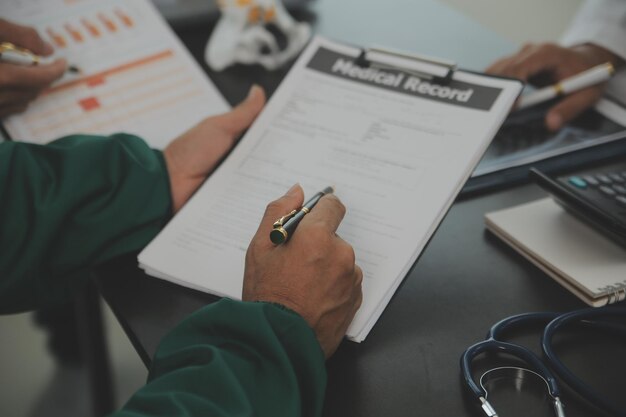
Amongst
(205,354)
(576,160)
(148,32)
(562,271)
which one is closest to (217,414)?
(205,354)

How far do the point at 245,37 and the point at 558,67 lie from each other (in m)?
0.50

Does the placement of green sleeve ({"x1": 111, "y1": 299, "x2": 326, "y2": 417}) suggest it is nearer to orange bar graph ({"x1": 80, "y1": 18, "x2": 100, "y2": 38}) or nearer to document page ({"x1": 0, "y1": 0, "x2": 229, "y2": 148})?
document page ({"x1": 0, "y1": 0, "x2": 229, "y2": 148})

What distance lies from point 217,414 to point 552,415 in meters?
0.28

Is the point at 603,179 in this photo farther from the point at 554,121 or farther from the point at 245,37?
the point at 245,37

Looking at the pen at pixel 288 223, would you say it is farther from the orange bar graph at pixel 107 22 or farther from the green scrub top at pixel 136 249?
the orange bar graph at pixel 107 22

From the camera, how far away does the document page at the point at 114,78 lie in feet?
2.91

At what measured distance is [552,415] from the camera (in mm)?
518

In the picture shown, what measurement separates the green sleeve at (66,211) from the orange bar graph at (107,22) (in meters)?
0.36

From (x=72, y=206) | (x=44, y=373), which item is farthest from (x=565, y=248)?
(x=44, y=373)

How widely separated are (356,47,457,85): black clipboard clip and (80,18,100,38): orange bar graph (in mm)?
473

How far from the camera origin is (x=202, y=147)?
0.77 metres

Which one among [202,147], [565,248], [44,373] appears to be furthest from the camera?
[44,373]

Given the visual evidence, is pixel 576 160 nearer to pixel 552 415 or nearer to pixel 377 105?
pixel 377 105

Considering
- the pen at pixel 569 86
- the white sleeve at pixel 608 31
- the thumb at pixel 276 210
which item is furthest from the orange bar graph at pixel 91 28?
the white sleeve at pixel 608 31
